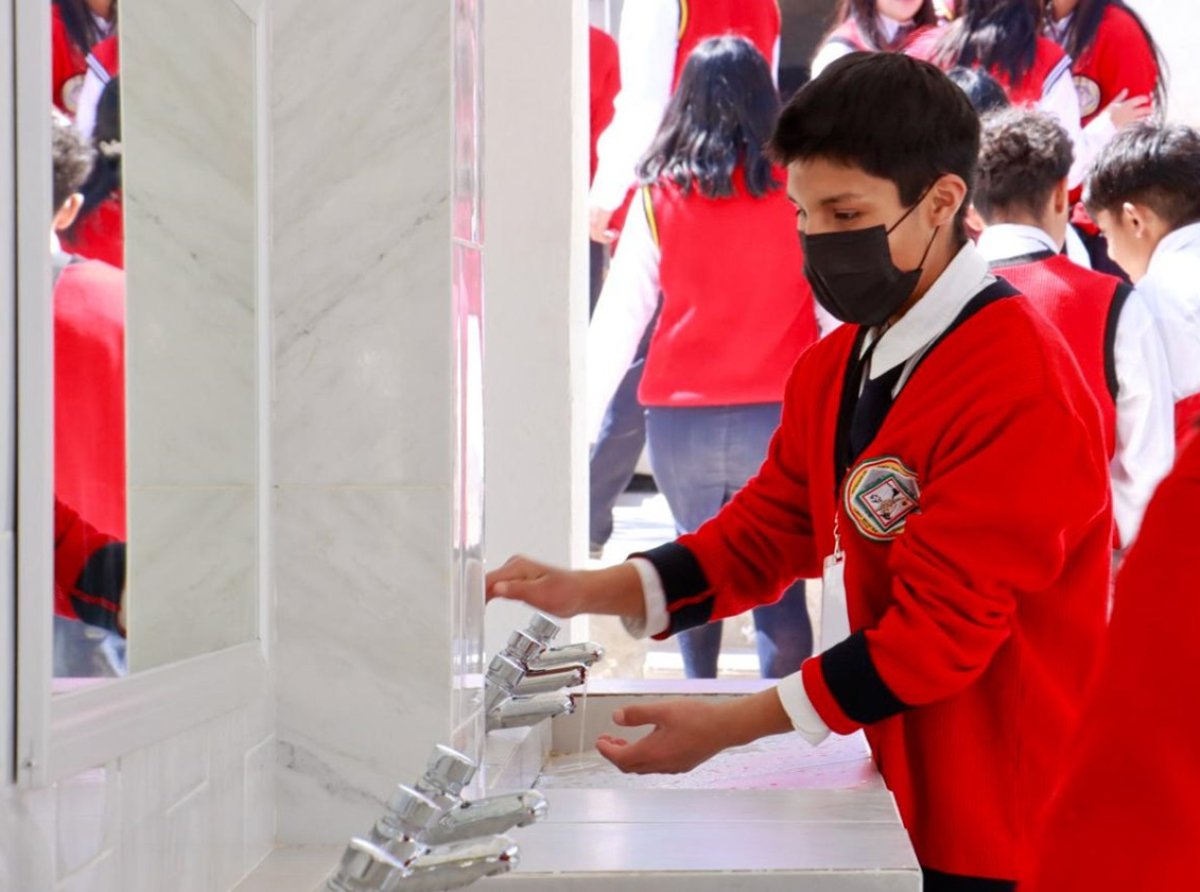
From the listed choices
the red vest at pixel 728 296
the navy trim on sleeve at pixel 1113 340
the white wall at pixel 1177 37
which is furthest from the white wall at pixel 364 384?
the white wall at pixel 1177 37

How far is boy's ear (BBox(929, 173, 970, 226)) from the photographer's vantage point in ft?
4.78

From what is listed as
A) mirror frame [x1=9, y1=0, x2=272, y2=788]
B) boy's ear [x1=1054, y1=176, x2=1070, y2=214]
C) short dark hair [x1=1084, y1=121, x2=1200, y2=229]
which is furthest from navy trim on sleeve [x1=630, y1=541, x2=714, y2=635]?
short dark hair [x1=1084, y1=121, x2=1200, y2=229]

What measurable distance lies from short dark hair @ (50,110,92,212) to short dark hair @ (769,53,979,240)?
729 millimetres

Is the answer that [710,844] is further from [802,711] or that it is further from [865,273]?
[865,273]

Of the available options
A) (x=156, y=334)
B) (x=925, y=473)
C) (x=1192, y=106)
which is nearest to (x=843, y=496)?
(x=925, y=473)

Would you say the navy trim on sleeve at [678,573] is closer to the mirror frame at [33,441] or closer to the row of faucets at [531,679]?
the row of faucets at [531,679]

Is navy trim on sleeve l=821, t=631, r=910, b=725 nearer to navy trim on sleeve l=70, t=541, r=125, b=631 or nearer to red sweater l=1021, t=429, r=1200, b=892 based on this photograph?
navy trim on sleeve l=70, t=541, r=125, b=631

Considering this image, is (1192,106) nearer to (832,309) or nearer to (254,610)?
(832,309)

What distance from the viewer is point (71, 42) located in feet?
2.68

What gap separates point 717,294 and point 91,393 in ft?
9.45

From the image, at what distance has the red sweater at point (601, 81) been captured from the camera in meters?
3.77

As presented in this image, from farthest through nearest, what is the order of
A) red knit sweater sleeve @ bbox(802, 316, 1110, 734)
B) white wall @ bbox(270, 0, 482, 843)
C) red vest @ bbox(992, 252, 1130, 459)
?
1. red vest @ bbox(992, 252, 1130, 459)
2. red knit sweater sleeve @ bbox(802, 316, 1110, 734)
3. white wall @ bbox(270, 0, 482, 843)

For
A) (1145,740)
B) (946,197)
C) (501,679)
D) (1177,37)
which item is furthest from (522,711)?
(1177,37)

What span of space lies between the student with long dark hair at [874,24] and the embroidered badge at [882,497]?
2.57 meters
